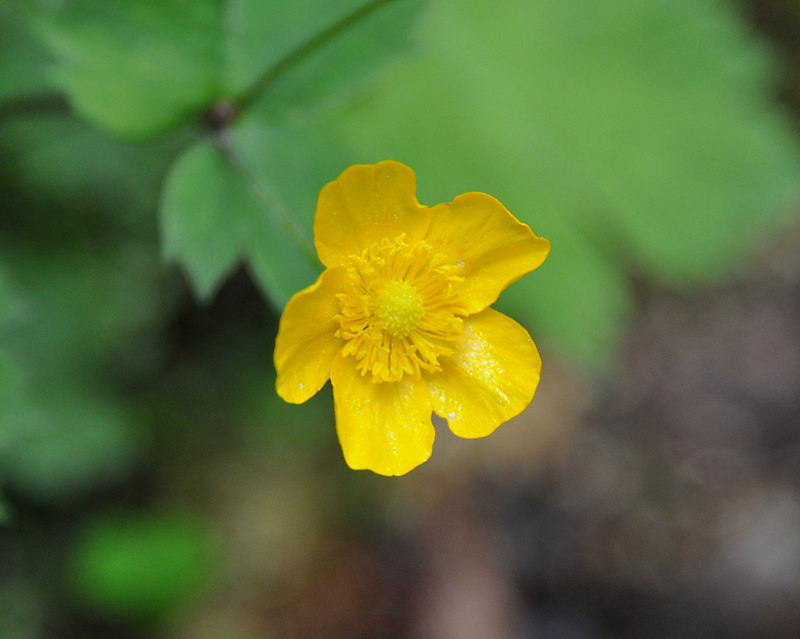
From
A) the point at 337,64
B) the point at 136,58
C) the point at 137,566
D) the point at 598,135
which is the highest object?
Result: the point at 136,58

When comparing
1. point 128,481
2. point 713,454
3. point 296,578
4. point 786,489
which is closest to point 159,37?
point 128,481

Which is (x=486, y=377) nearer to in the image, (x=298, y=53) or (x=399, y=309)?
(x=399, y=309)

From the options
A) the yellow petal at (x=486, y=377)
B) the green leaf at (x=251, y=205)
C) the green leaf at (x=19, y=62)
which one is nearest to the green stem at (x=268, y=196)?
the green leaf at (x=251, y=205)

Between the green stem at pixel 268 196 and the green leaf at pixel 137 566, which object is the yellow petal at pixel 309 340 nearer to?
the green stem at pixel 268 196

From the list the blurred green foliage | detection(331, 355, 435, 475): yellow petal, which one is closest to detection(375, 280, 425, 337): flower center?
detection(331, 355, 435, 475): yellow petal

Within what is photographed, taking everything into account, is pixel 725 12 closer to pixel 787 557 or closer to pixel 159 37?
pixel 787 557

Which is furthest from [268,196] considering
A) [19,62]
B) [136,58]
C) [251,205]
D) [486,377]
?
[19,62]
